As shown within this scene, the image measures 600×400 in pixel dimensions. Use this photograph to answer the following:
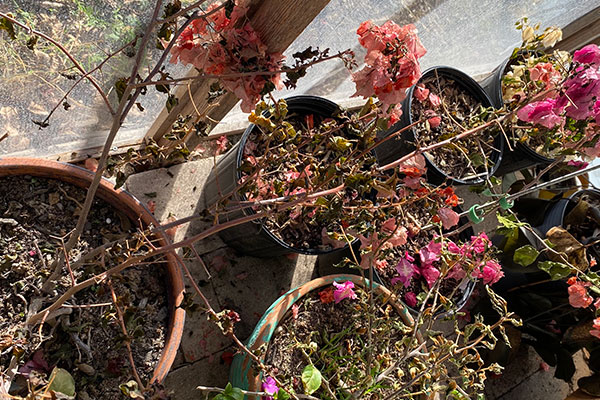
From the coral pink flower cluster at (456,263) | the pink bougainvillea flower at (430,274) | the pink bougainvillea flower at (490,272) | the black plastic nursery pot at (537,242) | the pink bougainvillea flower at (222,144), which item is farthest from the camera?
the pink bougainvillea flower at (222,144)

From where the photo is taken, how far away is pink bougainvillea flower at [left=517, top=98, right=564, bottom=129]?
3.70 feet

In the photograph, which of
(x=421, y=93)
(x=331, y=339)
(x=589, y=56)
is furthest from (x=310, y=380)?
(x=421, y=93)

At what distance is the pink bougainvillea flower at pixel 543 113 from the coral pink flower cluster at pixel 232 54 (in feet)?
1.96

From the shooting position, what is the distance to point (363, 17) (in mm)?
1436

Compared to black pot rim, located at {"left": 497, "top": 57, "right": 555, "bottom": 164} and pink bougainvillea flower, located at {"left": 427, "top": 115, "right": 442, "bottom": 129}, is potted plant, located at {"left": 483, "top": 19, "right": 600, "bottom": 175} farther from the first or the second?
pink bougainvillea flower, located at {"left": 427, "top": 115, "right": 442, "bottom": 129}

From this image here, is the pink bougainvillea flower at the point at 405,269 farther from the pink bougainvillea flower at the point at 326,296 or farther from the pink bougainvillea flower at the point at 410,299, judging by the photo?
the pink bougainvillea flower at the point at 326,296

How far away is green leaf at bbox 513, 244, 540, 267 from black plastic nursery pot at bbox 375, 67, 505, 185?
0.35m

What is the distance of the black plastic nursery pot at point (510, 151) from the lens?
1.81 m

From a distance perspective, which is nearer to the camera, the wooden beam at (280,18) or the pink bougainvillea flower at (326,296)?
the wooden beam at (280,18)

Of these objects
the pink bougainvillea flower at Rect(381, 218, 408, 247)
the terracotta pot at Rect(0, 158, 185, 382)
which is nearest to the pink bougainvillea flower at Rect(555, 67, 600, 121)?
the pink bougainvillea flower at Rect(381, 218, 408, 247)

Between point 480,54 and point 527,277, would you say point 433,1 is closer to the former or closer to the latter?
point 480,54

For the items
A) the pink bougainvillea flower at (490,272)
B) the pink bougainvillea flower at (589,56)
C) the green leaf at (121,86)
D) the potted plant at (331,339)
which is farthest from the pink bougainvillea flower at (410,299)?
the green leaf at (121,86)

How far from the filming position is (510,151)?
1861 millimetres

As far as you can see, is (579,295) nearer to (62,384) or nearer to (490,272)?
(490,272)
